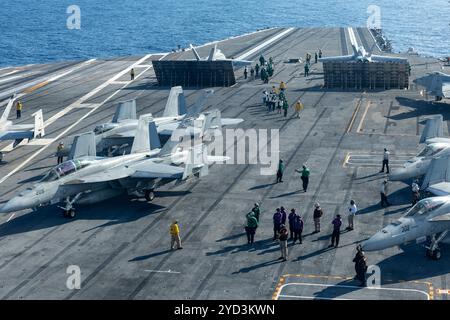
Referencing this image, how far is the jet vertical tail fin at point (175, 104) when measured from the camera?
4844 cm

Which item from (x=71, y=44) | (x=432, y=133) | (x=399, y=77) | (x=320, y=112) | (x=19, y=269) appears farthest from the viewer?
(x=71, y=44)

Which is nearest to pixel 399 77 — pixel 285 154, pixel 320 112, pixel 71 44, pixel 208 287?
pixel 320 112

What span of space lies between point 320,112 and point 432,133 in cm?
1908

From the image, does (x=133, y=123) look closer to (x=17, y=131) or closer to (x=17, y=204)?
(x=17, y=131)

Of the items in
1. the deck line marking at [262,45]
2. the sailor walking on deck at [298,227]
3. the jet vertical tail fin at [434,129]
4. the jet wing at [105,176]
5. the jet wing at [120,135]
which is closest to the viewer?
the sailor walking on deck at [298,227]

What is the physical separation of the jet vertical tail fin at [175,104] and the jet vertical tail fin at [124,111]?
2.75 meters

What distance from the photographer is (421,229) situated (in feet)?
88.3

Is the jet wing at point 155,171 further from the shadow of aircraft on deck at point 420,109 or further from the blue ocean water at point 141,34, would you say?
the blue ocean water at point 141,34

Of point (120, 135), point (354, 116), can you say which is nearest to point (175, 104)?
point (120, 135)

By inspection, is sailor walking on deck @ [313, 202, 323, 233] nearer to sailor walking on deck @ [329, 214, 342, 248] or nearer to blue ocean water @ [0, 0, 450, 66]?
sailor walking on deck @ [329, 214, 342, 248]

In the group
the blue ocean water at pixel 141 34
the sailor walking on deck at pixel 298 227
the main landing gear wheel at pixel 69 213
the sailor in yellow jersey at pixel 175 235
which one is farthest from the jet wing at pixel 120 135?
the blue ocean water at pixel 141 34

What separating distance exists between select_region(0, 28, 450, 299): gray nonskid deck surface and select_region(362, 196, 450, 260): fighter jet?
0.90 meters

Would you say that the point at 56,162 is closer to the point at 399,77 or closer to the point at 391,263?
the point at 391,263

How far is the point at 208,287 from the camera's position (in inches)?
1013
